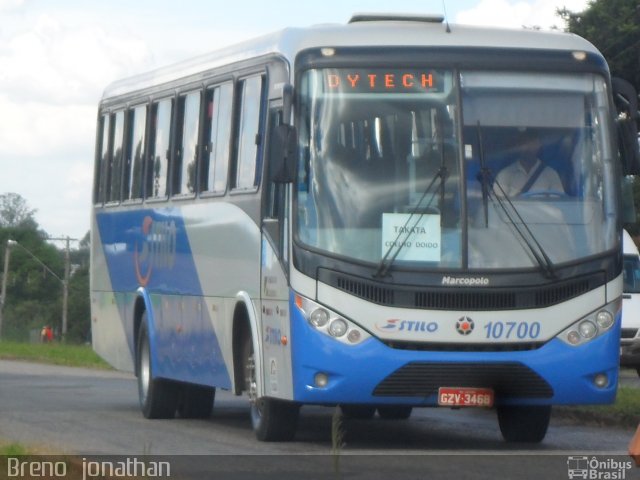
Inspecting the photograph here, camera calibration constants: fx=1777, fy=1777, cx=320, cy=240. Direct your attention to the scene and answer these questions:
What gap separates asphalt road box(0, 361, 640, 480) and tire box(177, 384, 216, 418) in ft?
0.78

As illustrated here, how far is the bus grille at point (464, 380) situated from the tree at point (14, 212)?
6802 inches

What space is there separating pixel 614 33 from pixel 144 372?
20.3m

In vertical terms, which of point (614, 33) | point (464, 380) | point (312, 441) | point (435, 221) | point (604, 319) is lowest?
point (312, 441)

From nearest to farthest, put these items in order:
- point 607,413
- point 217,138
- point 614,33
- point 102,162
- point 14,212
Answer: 1. point 217,138
2. point 607,413
3. point 102,162
4. point 614,33
5. point 14,212

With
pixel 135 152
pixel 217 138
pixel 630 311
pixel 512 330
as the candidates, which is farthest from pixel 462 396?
pixel 630 311

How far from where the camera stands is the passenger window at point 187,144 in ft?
55.4

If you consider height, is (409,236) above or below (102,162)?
below

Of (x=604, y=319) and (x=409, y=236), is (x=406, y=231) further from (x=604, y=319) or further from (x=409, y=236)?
(x=604, y=319)

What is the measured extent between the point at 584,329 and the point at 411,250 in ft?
4.89

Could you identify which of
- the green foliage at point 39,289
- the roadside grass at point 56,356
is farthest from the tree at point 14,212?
the roadside grass at point 56,356

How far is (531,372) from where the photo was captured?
13.5 metres

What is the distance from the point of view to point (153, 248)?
1811cm

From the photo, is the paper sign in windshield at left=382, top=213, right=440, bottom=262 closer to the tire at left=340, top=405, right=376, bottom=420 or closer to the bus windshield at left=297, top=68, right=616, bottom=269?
the bus windshield at left=297, top=68, right=616, bottom=269

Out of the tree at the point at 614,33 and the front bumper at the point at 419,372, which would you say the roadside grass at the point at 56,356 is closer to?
the tree at the point at 614,33
